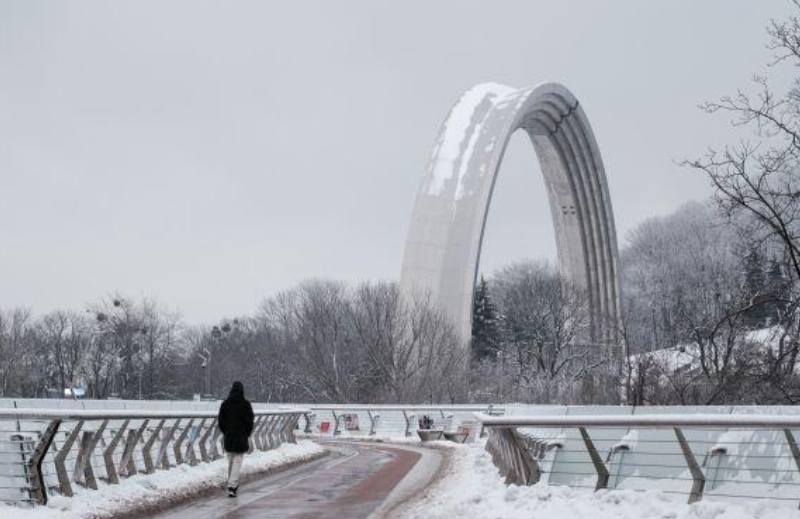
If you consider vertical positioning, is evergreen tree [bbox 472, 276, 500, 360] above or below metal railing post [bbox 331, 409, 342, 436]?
above

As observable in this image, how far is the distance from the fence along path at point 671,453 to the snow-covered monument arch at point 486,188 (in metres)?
58.3

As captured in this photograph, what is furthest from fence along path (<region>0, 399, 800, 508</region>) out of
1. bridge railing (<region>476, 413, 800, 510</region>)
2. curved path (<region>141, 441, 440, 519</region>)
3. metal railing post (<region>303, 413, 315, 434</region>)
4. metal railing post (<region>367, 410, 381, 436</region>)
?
metal railing post (<region>303, 413, 315, 434</region>)

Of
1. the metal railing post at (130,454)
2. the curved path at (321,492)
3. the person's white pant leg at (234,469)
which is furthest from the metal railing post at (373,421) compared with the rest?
the metal railing post at (130,454)

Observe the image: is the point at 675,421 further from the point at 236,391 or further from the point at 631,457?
the point at 236,391

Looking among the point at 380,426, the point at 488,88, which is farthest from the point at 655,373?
the point at 488,88

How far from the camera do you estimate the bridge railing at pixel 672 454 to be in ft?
32.2

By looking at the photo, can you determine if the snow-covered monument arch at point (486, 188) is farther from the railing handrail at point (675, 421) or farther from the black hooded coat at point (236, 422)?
the railing handrail at point (675, 421)

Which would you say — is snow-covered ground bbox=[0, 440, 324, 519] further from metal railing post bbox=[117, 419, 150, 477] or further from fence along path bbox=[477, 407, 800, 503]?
fence along path bbox=[477, 407, 800, 503]

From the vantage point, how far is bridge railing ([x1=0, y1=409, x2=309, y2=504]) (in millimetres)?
11609

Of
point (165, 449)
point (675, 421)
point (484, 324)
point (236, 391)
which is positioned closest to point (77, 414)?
point (236, 391)

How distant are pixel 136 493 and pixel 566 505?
6381mm

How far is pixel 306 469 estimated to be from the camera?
22.7 metres

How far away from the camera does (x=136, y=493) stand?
13.9 metres

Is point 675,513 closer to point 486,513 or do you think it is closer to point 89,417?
point 486,513
